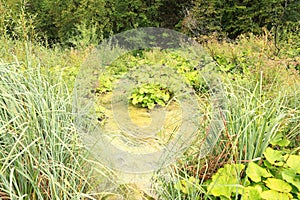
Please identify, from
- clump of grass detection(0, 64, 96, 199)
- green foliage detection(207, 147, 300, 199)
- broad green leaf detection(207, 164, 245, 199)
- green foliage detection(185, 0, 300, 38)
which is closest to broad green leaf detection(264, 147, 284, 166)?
green foliage detection(207, 147, 300, 199)

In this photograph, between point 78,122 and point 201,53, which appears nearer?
point 78,122

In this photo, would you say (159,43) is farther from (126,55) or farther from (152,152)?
(152,152)

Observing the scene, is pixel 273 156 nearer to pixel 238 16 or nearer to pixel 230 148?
pixel 230 148

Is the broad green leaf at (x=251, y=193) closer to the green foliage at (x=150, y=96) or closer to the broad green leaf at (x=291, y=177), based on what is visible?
the broad green leaf at (x=291, y=177)

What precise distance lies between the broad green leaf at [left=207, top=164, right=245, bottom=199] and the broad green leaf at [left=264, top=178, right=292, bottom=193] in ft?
0.41

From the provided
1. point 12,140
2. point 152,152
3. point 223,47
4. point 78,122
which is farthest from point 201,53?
point 12,140

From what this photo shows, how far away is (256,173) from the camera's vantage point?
1.47 m

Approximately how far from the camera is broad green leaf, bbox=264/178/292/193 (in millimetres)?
1370

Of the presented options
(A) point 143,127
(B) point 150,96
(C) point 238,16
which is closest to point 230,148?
(A) point 143,127

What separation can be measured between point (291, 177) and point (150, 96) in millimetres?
2624

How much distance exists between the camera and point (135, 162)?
2.40 meters

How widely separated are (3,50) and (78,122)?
4.52 feet

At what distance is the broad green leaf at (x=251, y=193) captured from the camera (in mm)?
1338

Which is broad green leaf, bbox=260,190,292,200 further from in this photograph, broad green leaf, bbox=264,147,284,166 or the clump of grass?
the clump of grass
